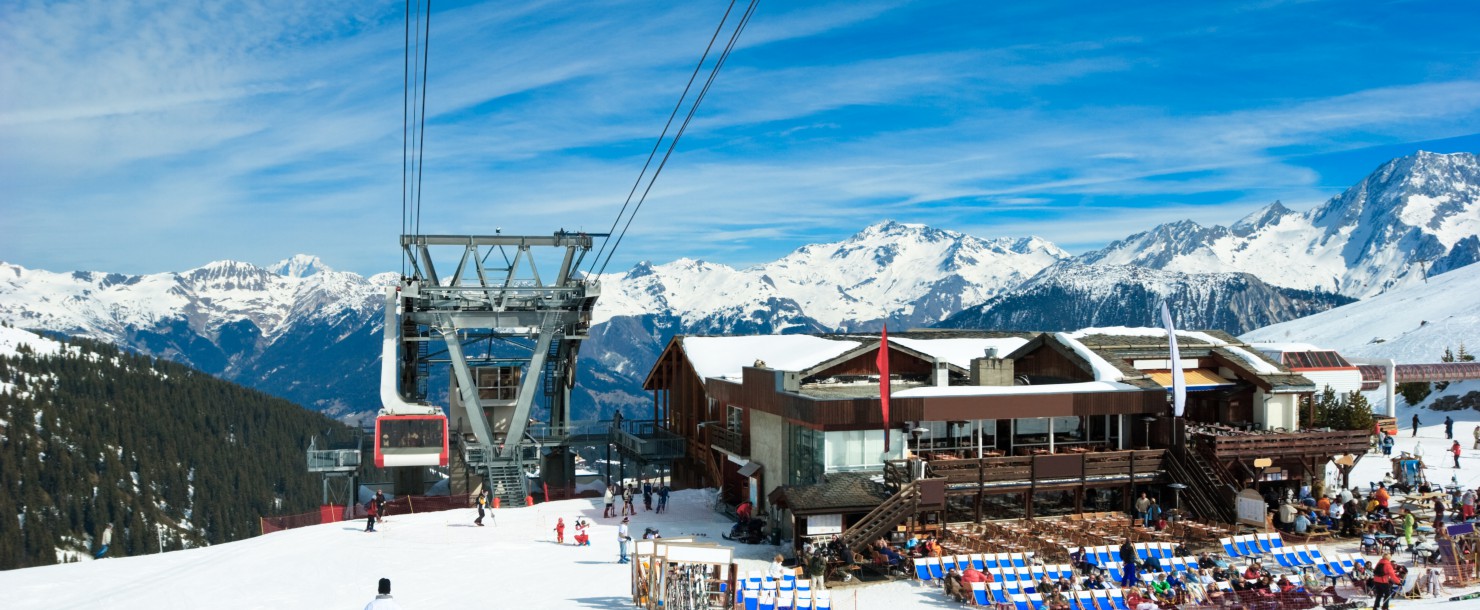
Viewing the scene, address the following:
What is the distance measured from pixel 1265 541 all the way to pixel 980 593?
32.2 feet

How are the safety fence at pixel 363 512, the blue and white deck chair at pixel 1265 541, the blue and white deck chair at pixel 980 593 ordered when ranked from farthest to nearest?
1. the safety fence at pixel 363 512
2. the blue and white deck chair at pixel 1265 541
3. the blue and white deck chair at pixel 980 593

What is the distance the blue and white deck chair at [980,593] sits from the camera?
27438mm

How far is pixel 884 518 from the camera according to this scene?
33.0 meters

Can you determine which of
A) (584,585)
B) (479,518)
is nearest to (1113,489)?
(584,585)

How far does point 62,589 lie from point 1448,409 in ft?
241

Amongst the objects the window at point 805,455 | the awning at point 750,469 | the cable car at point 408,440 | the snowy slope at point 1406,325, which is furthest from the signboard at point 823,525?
the snowy slope at point 1406,325

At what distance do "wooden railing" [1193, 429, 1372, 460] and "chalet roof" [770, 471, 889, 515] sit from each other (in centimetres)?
1131

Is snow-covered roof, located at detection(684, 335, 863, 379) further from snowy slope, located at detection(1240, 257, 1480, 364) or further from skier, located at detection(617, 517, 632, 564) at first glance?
→ snowy slope, located at detection(1240, 257, 1480, 364)

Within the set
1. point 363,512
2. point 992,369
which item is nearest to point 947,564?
point 992,369

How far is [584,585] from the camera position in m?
31.0

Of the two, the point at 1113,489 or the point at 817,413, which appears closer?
the point at 817,413

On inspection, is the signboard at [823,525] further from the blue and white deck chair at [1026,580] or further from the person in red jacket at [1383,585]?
the person in red jacket at [1383,585]

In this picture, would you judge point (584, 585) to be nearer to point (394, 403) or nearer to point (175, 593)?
point (175, 593)

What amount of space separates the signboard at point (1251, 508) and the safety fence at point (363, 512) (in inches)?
1160
